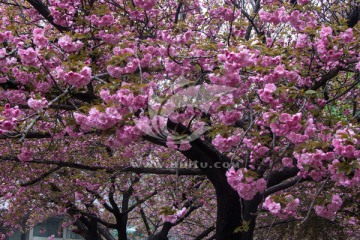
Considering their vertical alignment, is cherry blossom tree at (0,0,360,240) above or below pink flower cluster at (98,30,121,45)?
below

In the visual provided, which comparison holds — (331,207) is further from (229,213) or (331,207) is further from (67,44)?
(67,44)

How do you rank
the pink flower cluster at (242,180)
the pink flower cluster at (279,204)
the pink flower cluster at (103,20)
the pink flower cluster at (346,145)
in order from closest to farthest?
the pink flower cluster at (346,145), the pink flower cluster at (279,204), the pink flower cluster at (242,180), the pink flower cluster at (103,20)

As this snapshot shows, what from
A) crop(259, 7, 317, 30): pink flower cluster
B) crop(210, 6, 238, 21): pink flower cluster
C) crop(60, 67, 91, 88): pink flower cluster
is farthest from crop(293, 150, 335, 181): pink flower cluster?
crop(210, 6, 238, 21): pink flower cluster

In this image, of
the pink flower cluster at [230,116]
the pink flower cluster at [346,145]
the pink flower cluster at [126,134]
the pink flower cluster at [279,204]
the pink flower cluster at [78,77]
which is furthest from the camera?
the pink flower cluster at [230,116]

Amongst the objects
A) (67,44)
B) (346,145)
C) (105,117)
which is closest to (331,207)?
(346,145)

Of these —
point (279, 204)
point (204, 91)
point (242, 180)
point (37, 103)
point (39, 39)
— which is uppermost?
point (39, 39)

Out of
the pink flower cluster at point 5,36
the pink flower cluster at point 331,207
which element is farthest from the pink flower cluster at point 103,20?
the pink flower cluster at point 331,207

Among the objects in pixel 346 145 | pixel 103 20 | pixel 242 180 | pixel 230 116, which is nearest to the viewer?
pixel 346 145

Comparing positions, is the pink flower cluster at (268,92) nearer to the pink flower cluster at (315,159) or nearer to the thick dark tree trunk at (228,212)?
the pink flower cluster at (315,159)

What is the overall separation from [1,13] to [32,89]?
11.1 feet

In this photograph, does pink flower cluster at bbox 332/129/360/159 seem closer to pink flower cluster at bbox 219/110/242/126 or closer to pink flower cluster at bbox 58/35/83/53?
pink flower cluster at bbox 219/110/242/126

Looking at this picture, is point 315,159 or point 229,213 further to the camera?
point 229,213

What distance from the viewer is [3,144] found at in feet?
25.5

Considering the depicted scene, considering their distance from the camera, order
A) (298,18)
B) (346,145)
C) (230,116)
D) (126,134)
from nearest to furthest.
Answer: (346,145) → (126,134) → (230,116) → (298,18)
